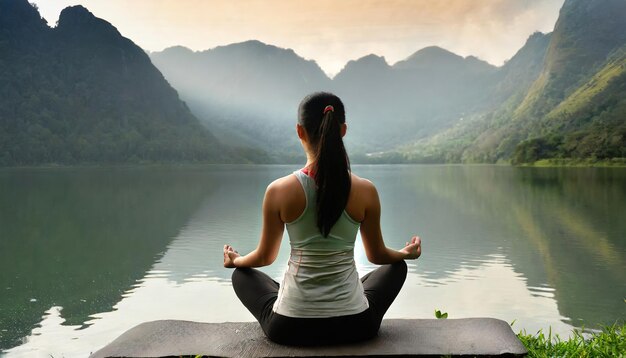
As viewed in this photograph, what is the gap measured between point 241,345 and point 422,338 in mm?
1026

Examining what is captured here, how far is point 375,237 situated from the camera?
9.98 ft

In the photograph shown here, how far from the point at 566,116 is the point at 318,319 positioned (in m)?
137

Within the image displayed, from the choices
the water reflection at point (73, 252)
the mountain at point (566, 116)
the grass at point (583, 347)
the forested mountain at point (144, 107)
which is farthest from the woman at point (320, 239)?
the forested mountain at point (144, 107)

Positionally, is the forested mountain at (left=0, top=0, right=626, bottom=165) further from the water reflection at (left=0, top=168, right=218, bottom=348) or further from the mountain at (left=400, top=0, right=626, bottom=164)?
the water reflection at (left=0, top=168, right=218, bottom=348)

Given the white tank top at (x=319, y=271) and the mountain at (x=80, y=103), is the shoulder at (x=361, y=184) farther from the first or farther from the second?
the mountain at (x=80, y=103)

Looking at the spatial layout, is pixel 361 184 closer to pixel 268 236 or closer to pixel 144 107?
pixel 268 236

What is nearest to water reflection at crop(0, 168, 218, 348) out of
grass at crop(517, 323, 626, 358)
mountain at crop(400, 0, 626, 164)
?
grass at crop(517, 323, 626, 358)

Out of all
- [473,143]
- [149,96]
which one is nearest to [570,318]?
[473,143]

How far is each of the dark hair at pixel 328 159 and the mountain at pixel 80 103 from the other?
125341mm

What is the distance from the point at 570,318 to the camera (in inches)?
274

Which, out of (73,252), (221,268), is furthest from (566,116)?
(221,268)

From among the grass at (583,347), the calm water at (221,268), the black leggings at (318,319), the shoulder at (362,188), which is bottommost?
the calm water at (221,268)

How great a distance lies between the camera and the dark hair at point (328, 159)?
2.72 m

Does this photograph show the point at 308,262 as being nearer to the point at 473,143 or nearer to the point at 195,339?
the point at 195,339
